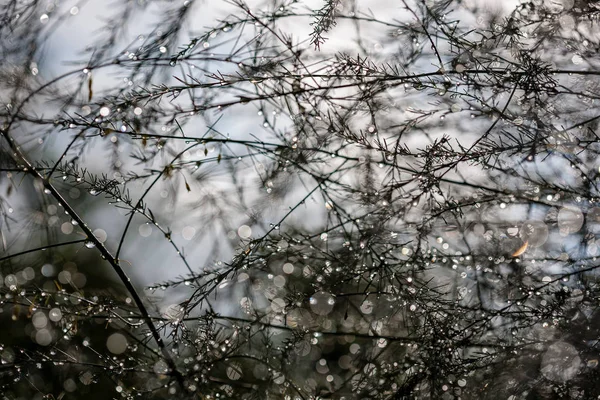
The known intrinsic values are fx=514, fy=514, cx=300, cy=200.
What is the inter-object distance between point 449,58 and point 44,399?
1139 mm

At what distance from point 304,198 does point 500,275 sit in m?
0.46

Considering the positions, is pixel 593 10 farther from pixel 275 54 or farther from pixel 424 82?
pixel 275 54

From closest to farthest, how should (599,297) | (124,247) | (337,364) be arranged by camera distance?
(599,297)
(124,247)
(337,364)

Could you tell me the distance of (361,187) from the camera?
116 centimetres

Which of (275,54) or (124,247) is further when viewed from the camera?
(124,247)

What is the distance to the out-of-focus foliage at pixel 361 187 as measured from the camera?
1.03 m

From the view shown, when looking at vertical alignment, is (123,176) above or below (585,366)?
above

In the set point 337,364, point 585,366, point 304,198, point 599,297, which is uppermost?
point 304,198

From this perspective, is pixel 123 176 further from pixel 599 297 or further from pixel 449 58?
pixel 599 297

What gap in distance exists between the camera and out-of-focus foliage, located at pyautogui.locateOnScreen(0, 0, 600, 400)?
1028 mm

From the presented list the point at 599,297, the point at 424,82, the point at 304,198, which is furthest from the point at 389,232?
the point at 599,297

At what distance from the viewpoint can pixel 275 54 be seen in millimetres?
1115

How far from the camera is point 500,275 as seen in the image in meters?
1.12

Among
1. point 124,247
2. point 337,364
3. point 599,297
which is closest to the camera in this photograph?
point 599,297
